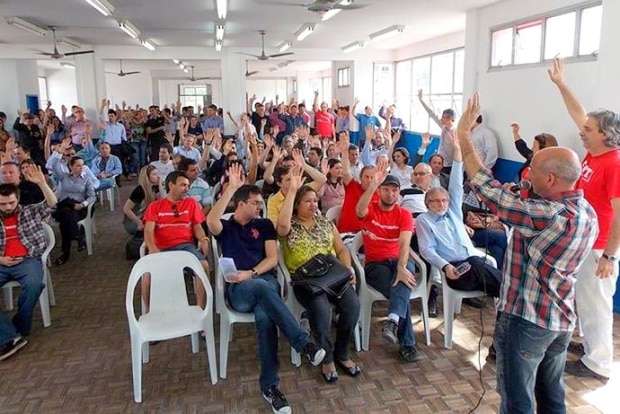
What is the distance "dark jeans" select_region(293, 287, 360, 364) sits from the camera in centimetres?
300

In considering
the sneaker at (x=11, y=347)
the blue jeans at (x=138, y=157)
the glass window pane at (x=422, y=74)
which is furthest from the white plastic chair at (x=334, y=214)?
the blue jeans at (x=138, y=157)

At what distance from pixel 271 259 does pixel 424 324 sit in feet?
3.90

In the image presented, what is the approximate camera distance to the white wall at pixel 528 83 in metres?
4.26

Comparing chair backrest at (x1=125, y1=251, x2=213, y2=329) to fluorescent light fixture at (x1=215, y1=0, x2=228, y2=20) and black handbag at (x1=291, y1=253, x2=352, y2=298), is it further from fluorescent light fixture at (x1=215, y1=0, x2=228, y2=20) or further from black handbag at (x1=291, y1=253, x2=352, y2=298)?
fluorescent light fixture at (x1=215, y1=0, x2=228, y2=20)

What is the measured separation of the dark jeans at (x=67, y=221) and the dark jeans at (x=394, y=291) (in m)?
3.39

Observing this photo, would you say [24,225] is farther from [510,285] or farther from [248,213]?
[510,285]

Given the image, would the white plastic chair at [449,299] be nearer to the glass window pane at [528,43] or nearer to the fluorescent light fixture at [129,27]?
the glass window pane at [528,43]

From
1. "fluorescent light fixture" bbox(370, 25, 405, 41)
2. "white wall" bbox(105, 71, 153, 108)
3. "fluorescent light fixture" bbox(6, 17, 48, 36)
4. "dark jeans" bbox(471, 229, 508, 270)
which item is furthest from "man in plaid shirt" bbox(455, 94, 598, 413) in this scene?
"white wall" bbox(105, 71, 153, 108)

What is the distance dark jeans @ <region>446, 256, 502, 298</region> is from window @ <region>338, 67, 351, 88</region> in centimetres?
1121

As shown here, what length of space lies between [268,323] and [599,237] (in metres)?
1.96

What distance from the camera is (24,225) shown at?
3.77 meters

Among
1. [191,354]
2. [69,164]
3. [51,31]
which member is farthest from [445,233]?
[51,31]

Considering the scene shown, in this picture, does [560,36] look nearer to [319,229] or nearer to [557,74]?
[557,74]

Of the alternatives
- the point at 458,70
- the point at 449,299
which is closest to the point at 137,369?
the point at 449,299
